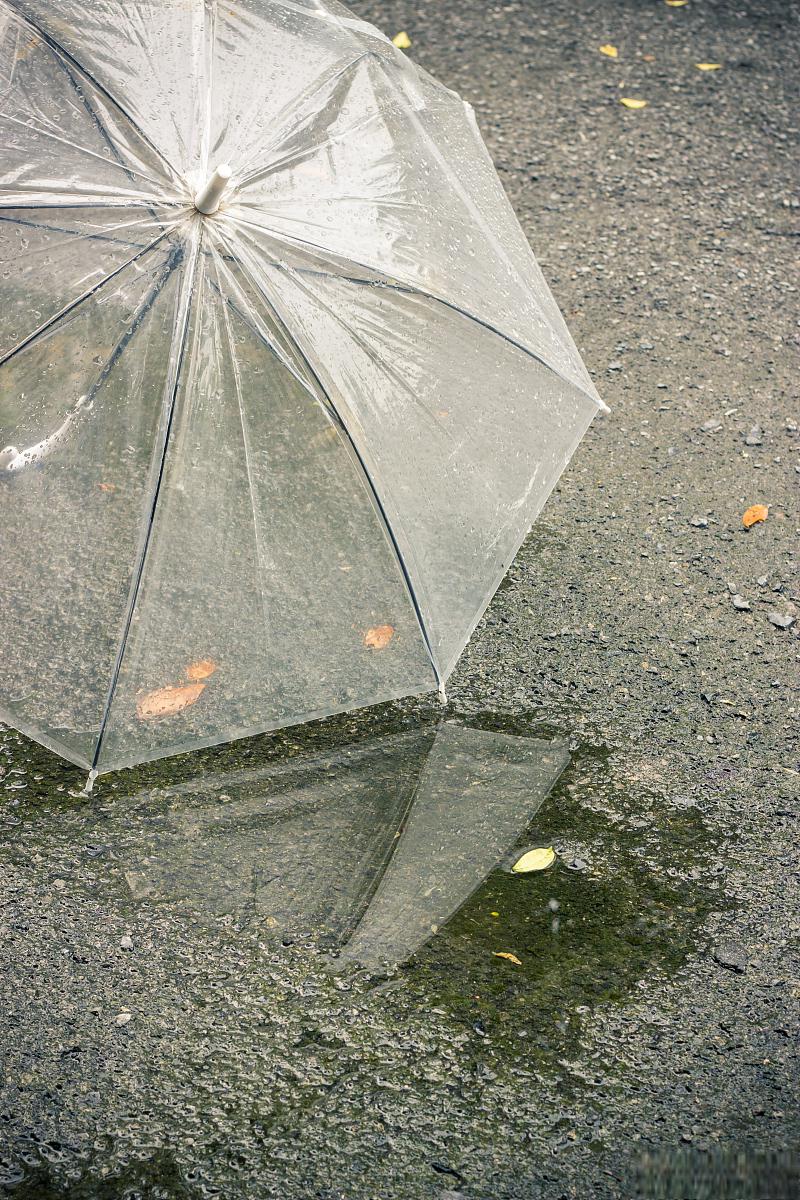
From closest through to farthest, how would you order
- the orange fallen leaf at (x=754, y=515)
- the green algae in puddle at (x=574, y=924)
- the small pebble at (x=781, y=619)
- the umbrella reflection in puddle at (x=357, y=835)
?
the green algae in puddle at (x=574, y=924)
the umbrella reflection in puddle at (x=357, y=835)
the small pebble at (x=781, y=619)
the orange fallen leaf at (x=754, y=515)

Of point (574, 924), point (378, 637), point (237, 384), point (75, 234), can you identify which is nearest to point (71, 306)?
point (75, 234)

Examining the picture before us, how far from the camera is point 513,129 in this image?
17.9ft

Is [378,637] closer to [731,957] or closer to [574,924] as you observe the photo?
[574,924]

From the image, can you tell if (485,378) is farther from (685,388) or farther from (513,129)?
(513,129)

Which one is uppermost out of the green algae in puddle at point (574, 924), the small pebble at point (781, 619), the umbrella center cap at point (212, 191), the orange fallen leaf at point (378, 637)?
the umbrella center cap at point (212, 191)

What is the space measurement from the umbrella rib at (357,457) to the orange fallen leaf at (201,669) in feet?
1.55

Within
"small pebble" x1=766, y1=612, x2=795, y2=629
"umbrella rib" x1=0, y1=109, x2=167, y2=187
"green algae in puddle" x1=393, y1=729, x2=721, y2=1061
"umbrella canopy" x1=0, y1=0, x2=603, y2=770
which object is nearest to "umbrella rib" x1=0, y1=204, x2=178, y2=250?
"umbrella canopy" x1=0, y1=0, x2=603, y2=770

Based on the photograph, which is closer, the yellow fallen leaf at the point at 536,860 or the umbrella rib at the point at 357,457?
the umbrella rib at the point at 357,457

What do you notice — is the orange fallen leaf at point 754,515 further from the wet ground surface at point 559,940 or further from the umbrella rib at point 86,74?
the umbrella rib at point 86,74

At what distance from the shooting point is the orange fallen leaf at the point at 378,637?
2.85m

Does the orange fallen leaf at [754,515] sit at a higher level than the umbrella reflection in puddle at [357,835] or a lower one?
lower

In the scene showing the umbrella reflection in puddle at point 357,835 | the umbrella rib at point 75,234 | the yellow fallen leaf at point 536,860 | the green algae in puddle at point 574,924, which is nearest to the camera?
the umbrella rib at point 75,234

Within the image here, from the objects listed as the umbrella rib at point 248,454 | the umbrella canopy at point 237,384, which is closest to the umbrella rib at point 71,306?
the umbrella canopy at point 237,384

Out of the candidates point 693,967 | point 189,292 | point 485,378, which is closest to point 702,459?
point 485,378
